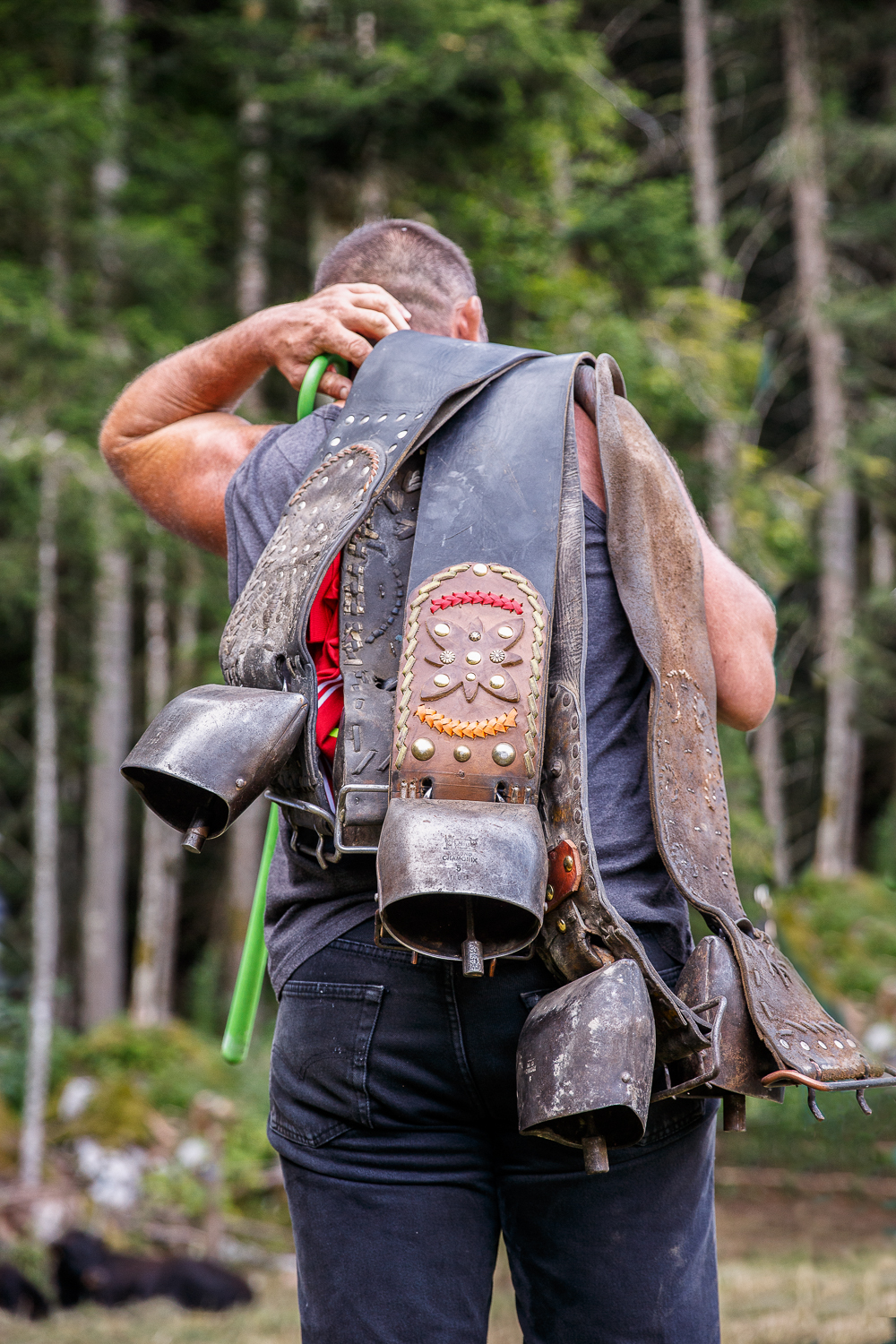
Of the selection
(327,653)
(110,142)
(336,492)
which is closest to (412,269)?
(336,492)

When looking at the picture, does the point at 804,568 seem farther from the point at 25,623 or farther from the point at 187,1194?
the point at 187,1194

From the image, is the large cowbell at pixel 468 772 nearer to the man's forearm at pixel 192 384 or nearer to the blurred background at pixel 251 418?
the man's forearm at pixel 192 384

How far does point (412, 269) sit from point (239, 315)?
1008 centimetres

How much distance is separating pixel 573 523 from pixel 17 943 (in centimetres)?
1108

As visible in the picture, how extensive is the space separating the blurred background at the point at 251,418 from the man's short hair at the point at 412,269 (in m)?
2.65

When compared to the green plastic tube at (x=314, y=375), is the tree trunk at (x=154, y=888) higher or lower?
lower

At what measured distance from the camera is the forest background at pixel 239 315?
8234mm

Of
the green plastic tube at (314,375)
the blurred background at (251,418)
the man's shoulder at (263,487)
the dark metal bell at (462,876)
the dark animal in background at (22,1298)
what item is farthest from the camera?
the blurred background at (251,418)

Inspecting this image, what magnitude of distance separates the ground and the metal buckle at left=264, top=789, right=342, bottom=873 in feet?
7.86

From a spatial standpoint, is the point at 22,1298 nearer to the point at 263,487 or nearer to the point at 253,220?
the point at 263,487

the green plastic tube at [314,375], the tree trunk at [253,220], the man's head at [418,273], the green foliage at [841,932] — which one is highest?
the tree trunk at [253,220]

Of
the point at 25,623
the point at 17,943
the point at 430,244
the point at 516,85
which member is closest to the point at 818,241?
the point at 516,85

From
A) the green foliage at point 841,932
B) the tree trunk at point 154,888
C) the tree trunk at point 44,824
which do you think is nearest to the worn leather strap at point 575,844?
the tree trunk at point 44,824

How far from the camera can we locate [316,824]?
1.50 m
